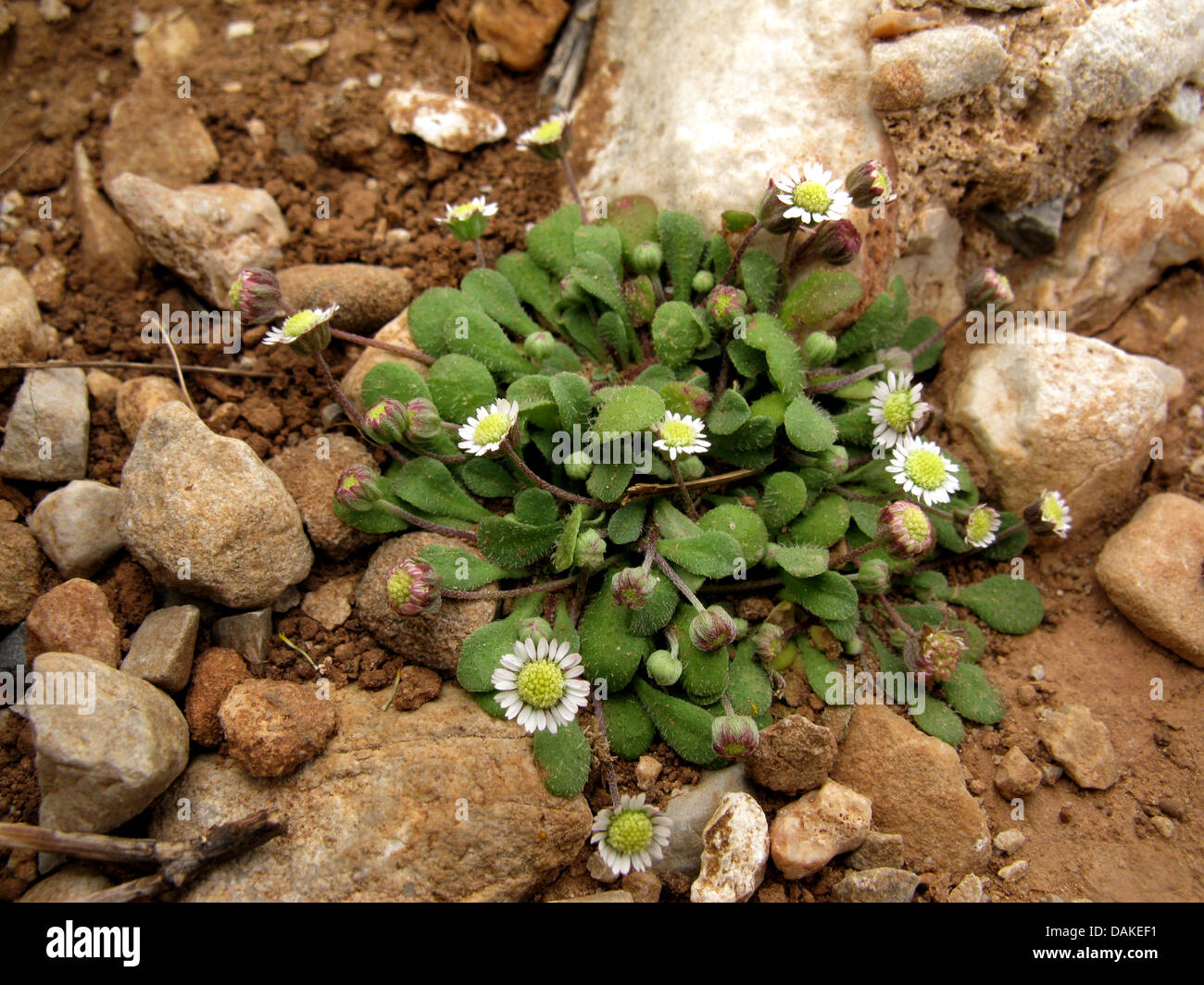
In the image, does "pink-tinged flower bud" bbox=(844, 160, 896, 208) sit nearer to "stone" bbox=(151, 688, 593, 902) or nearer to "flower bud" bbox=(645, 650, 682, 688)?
"flower bud" bbox=(645, 650, 682, 688)

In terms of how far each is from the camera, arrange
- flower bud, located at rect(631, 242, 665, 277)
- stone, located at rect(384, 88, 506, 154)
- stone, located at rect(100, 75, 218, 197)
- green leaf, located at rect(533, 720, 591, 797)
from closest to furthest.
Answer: green leaf, located at rect(533, 720, 591, 797)
flower bud, located at rect(631, 242, 665, 277)
stone, located at rect(100, 75, 218, 197)
stone, located at rect(384, 88, 506, 154)

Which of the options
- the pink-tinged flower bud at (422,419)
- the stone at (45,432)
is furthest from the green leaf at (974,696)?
the stone at (45,432)

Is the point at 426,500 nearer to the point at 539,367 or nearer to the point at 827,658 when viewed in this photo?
the point at 539,367

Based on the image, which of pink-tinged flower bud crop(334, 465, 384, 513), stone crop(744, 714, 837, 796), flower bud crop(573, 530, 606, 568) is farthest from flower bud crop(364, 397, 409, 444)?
stone crop(744, 714, 837, 796)

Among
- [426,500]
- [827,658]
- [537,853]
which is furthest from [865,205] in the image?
[537,853]
